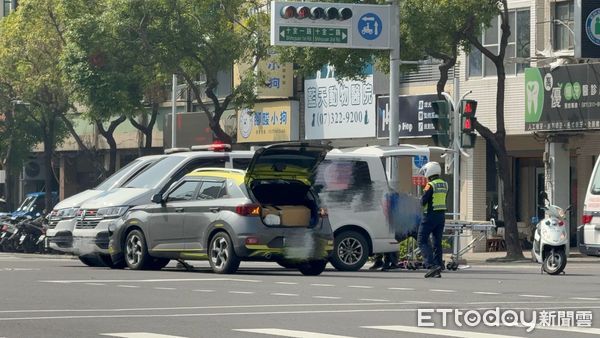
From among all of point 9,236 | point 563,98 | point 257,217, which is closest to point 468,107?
point 563,98

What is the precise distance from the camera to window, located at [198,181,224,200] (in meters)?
24.4

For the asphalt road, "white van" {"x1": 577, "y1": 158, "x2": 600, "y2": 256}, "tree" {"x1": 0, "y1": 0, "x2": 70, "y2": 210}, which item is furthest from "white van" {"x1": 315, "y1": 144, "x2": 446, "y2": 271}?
"tree" {"x1": 0, "y1": 0, "x2": 70, "y2": 210}

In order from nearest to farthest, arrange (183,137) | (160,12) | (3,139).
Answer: (160,12)
(183,137)
(3,139)

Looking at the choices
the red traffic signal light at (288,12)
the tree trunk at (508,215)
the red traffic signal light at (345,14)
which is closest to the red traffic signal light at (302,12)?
the red traffic signal light at (288,12)

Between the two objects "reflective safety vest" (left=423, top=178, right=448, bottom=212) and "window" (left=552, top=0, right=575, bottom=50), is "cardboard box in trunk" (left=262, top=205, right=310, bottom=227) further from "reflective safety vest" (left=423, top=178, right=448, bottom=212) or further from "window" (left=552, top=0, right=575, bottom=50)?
"window" (left=552, top=0, right=575, bottom=50)

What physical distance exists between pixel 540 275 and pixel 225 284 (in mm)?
6544

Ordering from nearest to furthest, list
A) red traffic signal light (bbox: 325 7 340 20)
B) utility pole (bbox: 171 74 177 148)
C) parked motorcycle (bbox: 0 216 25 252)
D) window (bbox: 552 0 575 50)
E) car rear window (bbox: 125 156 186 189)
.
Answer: car rear window (bbox: 125 156 186 189)
red traffic signal light (bbox: 325 7 340 20)
window (bbox: 552 0 575 50)
parked motorcycle (bbox: 0 216 25 252)
utility pole (bbox: 171 74 177 148)

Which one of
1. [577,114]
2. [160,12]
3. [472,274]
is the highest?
[160,12]

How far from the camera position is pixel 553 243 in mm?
A: 25641

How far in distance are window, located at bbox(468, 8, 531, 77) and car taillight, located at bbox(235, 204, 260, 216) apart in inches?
669

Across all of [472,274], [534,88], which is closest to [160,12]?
[534,88]

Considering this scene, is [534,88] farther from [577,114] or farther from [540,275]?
[540,275]

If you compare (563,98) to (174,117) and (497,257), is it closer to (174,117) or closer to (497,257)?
(497,257)

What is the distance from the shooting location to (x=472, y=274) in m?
25.9
